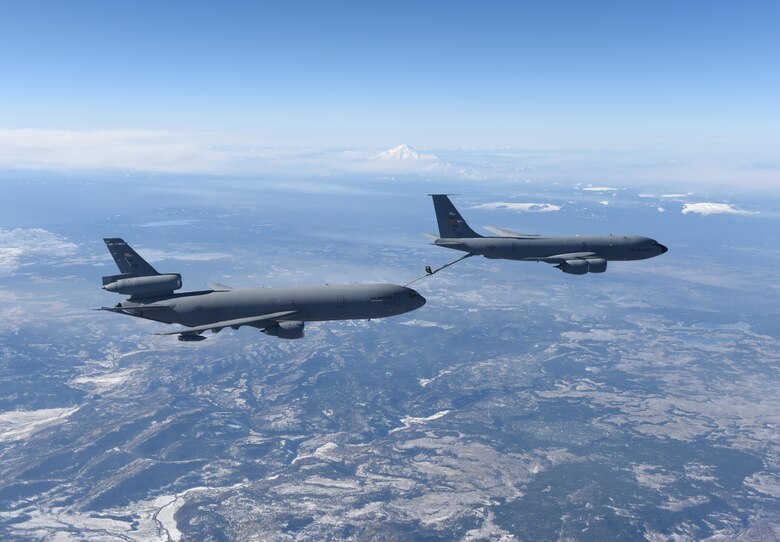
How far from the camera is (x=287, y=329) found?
226ft

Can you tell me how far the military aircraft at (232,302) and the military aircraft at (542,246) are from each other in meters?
26.0

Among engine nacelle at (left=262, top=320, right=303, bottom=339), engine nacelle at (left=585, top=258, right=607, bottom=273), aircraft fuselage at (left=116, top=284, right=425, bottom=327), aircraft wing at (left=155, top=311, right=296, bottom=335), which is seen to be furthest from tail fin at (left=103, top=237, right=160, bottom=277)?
→ engine nacelle at (left=585, top=258, right=607, bottom=273)

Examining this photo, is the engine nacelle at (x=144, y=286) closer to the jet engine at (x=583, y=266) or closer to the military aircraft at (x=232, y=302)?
the military aircraft at (x=232, y=302)

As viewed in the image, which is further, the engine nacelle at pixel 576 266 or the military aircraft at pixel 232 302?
the engine nacelle at pixel 576 266

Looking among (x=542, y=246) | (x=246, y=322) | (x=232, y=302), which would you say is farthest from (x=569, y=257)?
(x=232, y=302)

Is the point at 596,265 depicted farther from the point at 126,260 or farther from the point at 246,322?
the point at 126,260

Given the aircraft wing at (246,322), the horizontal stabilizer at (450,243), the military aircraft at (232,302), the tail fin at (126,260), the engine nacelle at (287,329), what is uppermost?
the horizontal stabilizer at (450,243)

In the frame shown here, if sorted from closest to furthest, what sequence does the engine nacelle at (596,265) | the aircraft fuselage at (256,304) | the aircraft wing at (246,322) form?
the aircraft wing at (246,322), the aircraft fuselage at (256,304), the engine nacelle at (596,265)

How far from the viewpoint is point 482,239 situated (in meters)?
93.9

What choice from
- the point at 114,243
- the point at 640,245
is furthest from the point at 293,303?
the point at 640,245

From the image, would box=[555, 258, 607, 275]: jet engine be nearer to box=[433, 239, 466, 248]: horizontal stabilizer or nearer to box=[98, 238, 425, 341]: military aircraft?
box=[433, 239, 466, 248]: horizontal stabilizer

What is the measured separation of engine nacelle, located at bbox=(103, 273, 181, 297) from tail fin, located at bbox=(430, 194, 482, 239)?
47122 millimetres

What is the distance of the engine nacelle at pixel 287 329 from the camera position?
68562 millimetres

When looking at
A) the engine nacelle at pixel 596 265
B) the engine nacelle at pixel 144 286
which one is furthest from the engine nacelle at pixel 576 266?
the engine nacelle at pixel 144 286
